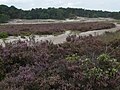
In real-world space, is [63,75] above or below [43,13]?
above

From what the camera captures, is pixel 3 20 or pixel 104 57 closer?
pixel 104 57

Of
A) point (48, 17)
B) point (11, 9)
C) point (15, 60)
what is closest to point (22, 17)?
point (11, 9)

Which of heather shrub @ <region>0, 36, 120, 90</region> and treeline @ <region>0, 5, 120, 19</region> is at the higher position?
heather shrub @ <region>0, 36, 120, 90</region>

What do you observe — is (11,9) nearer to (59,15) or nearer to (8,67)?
(59,15)

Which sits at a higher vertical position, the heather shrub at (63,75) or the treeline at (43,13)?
the heather shrub at (63,75)

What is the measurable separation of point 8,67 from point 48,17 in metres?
104

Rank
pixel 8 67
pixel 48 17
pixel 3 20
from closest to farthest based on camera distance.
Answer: pixel 8 67 < pixel 3 20 < pixel 48 17

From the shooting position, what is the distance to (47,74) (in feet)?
23.9

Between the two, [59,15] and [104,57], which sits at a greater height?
[104,57]

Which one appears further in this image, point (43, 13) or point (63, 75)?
point (43, 13)

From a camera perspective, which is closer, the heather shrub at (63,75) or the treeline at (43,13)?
the heather shrub at (63,75)

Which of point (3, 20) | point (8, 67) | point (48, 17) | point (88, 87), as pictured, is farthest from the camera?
point (48, 17)

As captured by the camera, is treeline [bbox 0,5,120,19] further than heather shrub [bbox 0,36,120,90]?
Yes

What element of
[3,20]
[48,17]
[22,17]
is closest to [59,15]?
[48,17]
